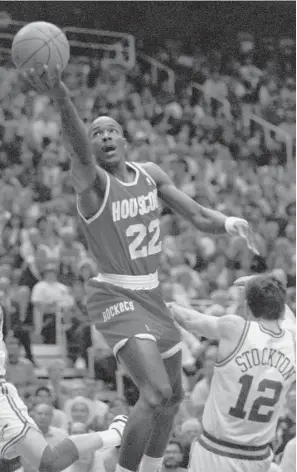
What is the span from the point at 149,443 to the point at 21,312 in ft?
20.1

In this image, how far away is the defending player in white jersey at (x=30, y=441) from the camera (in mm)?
7250

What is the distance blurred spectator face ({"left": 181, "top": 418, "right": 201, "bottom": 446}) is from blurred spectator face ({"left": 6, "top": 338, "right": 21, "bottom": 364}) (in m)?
2.48

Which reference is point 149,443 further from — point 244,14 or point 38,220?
point 244,14

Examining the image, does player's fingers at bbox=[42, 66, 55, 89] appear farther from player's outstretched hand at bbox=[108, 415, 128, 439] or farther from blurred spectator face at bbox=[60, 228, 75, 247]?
blurred spectator face at bbox=[60, 228, 75, 247]

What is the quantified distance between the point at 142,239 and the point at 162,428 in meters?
1.39

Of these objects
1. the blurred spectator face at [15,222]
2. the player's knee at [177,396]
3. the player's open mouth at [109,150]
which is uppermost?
the player's open mouth at [109,150]

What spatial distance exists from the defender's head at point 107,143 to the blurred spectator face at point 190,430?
4056mm

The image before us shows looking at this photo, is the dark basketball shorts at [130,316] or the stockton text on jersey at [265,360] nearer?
the stockton text on jersey at [265,360]

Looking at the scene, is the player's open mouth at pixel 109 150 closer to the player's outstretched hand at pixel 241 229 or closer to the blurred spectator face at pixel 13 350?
the player's outstretched hand at pixel 241 229

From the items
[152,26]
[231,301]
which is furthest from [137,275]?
[152,26]

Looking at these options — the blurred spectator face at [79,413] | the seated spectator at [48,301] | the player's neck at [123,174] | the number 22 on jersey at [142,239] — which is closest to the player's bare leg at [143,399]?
the number 22 on jersey at [142,239]

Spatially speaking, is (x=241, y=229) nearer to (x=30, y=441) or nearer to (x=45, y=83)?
(x=45, y=83)

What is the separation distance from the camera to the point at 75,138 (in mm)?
6848

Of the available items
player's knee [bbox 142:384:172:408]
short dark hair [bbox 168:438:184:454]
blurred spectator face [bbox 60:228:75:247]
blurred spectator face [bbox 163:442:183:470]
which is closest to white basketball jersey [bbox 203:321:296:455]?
player's knee [bbox 142:384:172:408]
